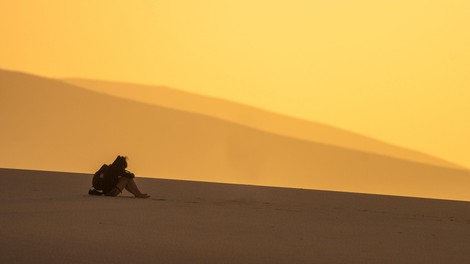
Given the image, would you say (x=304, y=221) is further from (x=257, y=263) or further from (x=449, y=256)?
(x=257, y=263)

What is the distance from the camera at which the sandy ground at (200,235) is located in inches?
282

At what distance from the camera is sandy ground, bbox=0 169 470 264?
23.5ft

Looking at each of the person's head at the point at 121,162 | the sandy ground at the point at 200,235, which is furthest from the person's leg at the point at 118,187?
the sandy ground at the point at 200,235

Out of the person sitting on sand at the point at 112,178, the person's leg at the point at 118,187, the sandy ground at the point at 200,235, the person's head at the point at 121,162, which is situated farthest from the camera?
the person's leg at the point at 118,187

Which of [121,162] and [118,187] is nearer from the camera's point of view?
[121,162]

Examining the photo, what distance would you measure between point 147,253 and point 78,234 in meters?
1.38

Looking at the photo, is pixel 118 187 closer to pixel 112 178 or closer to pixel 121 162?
Answer: pixel 112 178

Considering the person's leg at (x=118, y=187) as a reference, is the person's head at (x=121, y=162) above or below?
above

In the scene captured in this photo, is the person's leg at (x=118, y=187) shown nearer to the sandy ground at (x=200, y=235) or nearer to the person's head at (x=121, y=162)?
the person's head at (x=121, y=162)

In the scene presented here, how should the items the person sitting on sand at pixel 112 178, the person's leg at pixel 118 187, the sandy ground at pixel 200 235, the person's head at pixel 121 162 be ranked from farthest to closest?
1. the person's leg at pixel 118 187
2. the person sitting on sand at pixel 112 178
3. the person's head at pixel 121 162
4. the sandy ground at pixel 200 235

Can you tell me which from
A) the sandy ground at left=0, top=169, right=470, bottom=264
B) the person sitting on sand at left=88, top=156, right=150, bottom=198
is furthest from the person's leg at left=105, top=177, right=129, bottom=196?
the sandy ground at left=0, top=169, right=470, bottom=264

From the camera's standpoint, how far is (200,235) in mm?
9133

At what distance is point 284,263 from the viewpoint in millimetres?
7043

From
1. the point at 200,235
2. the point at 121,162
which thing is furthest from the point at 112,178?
A: the point at 200,235
